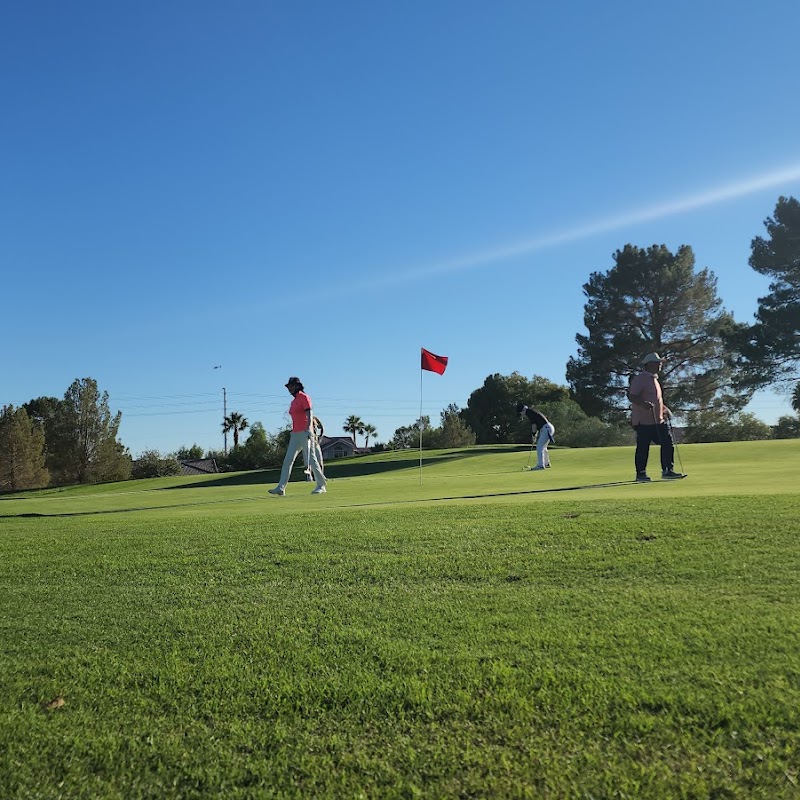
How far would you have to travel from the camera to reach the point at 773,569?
452 centimetres

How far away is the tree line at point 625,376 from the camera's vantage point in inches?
1945

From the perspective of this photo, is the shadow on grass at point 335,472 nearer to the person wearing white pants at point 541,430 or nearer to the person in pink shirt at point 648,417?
the person wearing white pants at point 541,430

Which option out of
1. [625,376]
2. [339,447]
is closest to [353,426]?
[339,447]

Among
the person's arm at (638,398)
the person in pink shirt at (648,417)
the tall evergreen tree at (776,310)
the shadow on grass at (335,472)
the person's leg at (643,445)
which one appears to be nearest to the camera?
the person's leg at (643,445)

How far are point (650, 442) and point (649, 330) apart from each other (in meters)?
48.6

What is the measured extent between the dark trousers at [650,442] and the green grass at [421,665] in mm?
7289

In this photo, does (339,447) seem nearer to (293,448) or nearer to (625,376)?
(625,376)

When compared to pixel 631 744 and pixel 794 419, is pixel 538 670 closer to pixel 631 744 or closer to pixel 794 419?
pixel 631 744

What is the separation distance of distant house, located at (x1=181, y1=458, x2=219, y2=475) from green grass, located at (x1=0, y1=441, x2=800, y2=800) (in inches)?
2936

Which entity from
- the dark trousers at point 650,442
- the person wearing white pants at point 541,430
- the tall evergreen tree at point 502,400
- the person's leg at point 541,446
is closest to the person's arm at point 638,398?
the dark trousers at point 650,442

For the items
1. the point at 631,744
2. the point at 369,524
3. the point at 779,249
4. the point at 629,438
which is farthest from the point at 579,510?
the point at 779,249

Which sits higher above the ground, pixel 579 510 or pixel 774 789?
pixel 579 510

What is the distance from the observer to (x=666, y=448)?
13.6 meters

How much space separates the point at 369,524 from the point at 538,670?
158 inches
